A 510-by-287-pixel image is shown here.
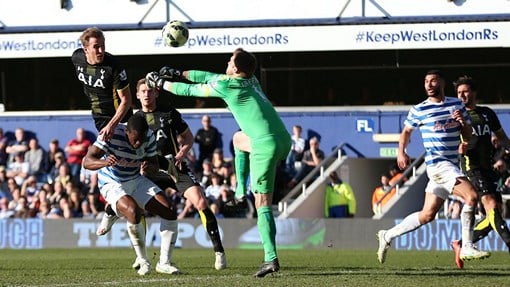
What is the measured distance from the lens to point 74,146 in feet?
90.1

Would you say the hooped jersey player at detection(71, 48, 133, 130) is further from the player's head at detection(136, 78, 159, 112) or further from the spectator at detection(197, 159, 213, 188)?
the spectator at detection(197, 159, 213, 188)

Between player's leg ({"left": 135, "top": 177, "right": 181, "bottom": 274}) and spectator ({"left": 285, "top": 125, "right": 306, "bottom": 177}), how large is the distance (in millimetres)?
12348

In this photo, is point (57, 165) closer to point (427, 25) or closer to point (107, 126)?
point (427, 25)

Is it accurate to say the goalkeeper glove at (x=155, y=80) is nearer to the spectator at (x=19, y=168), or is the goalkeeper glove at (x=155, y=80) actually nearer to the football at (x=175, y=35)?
the football at (x=175, y=35)

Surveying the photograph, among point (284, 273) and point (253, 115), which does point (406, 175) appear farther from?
point (253, 115)

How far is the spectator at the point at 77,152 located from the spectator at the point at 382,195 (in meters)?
6.42

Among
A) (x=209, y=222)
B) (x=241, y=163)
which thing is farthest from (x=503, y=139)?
(x=209, y=222)

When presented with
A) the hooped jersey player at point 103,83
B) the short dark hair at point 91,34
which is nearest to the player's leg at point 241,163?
the hooped jersey player at point 103,83

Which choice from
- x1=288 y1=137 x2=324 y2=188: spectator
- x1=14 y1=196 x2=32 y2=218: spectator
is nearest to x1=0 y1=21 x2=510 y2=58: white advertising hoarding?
x1=288 y1=137 x2=324 y2=188: spectator

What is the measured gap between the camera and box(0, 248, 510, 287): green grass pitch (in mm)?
12008

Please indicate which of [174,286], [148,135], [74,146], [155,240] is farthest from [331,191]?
[174,286]

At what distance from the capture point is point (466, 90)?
1527 cm

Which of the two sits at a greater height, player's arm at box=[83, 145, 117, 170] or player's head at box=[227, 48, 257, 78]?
player's head at box=[227, 48, 257, 78]

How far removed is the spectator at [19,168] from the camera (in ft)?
90.8
